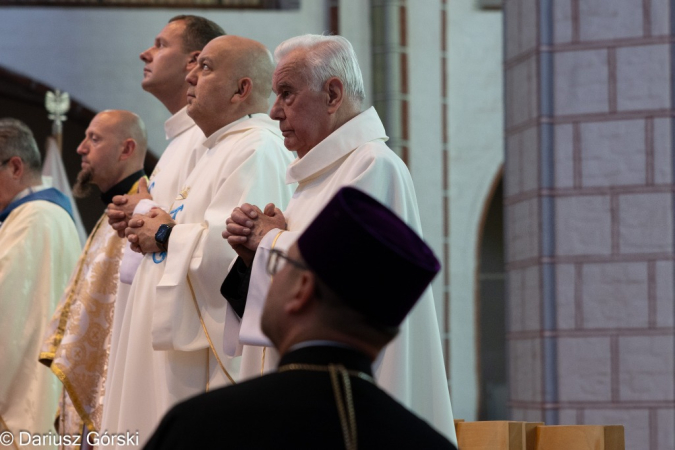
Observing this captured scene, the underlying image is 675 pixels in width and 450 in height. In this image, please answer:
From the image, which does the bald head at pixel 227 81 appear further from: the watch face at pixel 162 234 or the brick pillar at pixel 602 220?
the brick pillar at pixel 602 220

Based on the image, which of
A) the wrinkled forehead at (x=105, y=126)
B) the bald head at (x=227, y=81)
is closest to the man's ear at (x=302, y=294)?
the bald head at (x=227, y=81)

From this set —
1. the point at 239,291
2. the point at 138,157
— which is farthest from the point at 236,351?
the point at 138,157

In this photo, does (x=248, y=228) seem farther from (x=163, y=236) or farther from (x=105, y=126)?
(x=105, y=126)

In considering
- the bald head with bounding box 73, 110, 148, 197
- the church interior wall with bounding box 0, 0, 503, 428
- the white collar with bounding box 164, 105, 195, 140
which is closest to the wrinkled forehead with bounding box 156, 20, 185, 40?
the white collar with bounding box 164, 105, 195, 140

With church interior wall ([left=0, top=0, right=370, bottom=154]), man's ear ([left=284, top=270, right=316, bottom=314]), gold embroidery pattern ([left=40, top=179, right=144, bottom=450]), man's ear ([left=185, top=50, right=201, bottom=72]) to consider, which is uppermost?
church interior wall ([left=0, top=0, right=370, bottom=154])

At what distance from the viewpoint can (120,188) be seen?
5.32 meters

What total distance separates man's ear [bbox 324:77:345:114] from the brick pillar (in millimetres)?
2310

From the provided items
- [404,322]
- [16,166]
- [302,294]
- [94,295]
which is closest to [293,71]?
[404,322]

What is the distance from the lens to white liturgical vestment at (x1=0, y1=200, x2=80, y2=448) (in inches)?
226

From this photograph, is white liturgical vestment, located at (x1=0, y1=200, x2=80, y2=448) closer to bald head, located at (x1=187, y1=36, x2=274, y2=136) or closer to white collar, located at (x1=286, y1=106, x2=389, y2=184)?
bald head, located at (x1=187, y1=36, x2=274, y2=136)

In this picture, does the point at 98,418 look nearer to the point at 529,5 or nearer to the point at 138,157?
the point at 138,157

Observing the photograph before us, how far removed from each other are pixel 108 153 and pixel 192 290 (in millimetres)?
1636

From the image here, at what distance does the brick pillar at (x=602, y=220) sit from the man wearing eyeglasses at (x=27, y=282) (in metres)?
2.37

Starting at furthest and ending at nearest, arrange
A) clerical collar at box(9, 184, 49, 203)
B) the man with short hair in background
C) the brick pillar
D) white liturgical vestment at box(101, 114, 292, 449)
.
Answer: clerical collar at box(9, 184, 49, 203), the brick pillar, the man with short hair in background, white liturgical vestment at box(101, 114, 292, 449)
